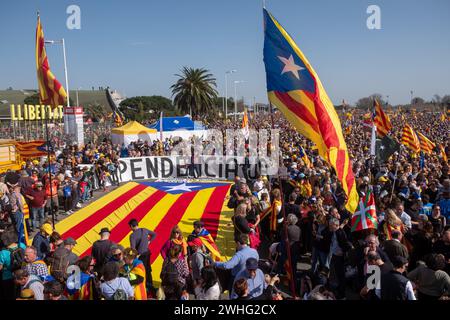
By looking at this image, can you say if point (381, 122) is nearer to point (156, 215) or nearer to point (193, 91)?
point (156, 215)

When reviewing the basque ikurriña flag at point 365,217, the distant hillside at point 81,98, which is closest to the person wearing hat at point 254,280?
the basque ikurriña flag at point 365,217

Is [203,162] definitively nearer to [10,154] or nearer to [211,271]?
[10,154]

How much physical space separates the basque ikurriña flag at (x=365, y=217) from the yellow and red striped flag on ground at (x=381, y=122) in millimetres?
8407

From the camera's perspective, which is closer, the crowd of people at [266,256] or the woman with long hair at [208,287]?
the crowd of people at [266,256]

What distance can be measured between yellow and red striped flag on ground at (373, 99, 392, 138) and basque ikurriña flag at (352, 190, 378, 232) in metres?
8.41

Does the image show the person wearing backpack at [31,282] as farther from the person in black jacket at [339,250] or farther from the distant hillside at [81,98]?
the distant hillside at [81,98]

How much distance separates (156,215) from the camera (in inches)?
448

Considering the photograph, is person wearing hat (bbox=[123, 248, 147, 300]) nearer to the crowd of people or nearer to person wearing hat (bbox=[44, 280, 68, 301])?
the crowd of people

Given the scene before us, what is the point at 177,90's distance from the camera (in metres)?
42.4

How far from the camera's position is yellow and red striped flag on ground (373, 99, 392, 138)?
45.2 feet

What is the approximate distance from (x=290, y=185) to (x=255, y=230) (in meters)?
3.59

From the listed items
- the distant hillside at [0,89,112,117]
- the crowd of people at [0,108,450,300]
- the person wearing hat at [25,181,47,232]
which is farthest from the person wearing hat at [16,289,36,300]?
the distant hillside at [0,89,112,117]

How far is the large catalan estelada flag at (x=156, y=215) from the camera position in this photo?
905 cm

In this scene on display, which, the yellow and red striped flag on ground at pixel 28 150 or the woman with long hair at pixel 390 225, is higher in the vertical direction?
the yellow and red striped flag on ground at pixel 28 150
